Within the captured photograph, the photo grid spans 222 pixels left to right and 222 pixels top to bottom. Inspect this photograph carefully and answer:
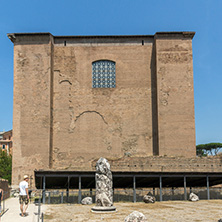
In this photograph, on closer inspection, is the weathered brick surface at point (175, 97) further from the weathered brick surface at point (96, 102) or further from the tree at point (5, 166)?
the tree at point (5, 166)

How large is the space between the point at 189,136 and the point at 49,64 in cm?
1310

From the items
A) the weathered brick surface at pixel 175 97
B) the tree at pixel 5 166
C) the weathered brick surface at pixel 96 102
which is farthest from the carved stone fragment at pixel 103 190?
the tree at pixel 5 166

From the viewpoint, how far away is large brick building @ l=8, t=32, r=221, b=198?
2488 cm

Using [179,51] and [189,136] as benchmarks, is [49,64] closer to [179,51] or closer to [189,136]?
[179,51]

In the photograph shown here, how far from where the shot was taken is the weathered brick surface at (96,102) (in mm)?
24875

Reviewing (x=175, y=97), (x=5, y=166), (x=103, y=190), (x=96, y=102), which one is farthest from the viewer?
(x=5, y=166)

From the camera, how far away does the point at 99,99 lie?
86.9 ft

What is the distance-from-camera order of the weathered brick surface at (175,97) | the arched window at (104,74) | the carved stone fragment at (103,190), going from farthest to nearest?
the arched window at (104,74), the weathered brick surface at (175,97), the carved stone fragment at (103,190)

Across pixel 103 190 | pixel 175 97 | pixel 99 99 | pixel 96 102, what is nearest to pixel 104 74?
pixel 99 99

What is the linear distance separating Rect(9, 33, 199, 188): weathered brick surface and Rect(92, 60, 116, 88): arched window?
47 cm

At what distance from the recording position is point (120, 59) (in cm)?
2711

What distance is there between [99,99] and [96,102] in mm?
372

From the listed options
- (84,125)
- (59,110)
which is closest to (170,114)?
(84,125)

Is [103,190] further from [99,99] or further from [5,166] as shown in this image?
[5,166]
